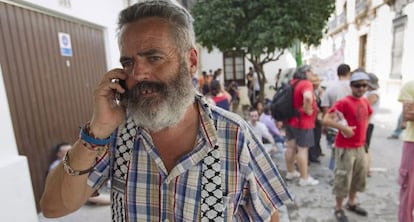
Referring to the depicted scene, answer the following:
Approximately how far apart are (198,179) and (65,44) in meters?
3.40

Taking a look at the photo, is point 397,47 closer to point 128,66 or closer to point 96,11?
point 96,11

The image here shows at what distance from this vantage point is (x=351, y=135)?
118 inches

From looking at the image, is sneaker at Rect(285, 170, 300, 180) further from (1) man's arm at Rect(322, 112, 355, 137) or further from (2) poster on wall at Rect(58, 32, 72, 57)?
(2) poster on wall at Rect(58, 32, 72, 57)

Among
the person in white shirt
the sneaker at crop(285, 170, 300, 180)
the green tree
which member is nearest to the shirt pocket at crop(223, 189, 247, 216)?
the sneaker at crop(285, 170, 300, 180)

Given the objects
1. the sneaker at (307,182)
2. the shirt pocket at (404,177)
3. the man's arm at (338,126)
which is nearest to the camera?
the shirt pocket at (404,177)

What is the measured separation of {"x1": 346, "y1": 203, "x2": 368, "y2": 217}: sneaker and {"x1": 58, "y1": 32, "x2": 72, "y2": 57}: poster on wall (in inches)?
157

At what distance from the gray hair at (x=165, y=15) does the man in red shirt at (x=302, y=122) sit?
290cm

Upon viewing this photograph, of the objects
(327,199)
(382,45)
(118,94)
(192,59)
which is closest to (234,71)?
(382,45)

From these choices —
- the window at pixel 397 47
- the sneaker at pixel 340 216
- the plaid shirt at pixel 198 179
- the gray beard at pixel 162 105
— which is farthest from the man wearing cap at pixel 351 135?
the window at pixel 397 47

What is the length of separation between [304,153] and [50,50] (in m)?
3.54

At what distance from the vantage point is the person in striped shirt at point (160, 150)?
3.65 feet

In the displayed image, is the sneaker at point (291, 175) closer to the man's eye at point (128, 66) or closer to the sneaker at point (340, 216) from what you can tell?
the sneaker at point (340, 216)

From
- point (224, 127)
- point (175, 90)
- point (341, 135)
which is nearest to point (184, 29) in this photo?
point (175, 90)

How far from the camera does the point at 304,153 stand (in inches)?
161
